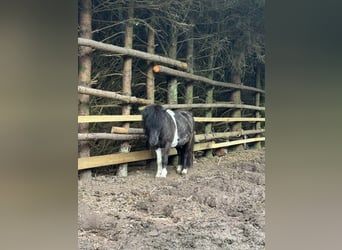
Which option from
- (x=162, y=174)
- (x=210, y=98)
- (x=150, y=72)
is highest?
(x=150, y=72)

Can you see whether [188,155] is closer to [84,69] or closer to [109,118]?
[109,118]

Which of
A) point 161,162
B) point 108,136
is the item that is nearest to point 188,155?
point 161,162

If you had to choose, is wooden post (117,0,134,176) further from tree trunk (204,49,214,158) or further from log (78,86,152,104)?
tree trunk (204,49,214,158)

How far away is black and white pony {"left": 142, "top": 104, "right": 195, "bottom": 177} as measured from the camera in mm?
1516

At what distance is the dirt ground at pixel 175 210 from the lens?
141cm

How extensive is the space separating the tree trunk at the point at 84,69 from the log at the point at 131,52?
0.02 meters

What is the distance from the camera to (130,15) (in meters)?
1.47

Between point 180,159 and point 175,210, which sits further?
point 180,159

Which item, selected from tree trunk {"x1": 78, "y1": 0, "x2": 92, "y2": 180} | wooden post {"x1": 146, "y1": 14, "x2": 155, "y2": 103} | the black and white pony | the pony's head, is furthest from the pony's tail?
tree trunk {"x1": 78, "y1": 0, "x2": 92, "y2": 180}

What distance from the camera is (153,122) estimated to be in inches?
60.1

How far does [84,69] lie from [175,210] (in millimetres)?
666
